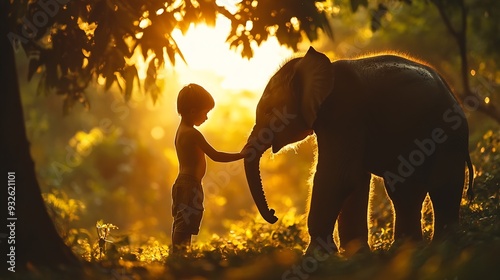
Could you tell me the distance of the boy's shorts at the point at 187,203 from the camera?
9.31 metres

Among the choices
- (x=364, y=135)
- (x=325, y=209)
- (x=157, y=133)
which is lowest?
(x=325, y=209)

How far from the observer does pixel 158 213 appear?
4472 centimetres

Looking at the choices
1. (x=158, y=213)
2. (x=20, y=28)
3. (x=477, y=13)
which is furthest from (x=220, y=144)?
(x=20, y=28)

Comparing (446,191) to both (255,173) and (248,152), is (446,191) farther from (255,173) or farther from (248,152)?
(248,152)

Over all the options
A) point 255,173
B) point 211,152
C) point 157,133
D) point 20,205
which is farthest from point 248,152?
point 157,133

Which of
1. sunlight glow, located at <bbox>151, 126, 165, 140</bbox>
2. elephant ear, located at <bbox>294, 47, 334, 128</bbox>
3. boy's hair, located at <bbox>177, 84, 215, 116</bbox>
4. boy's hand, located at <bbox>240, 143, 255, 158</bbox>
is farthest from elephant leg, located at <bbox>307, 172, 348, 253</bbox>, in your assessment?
sunlight glow, located at <bbox>151, 126, 165, 140</bbox>

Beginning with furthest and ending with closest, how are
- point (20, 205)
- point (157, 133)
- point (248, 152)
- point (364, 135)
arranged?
point (157, 133), point (248, 152), point (364, 135), point (20, 205)

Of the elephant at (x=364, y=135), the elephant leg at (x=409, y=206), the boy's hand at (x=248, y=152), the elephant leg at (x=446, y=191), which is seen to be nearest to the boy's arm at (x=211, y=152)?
the boy's hand at (x=248, y=152)

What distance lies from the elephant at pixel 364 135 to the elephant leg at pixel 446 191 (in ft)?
0.03

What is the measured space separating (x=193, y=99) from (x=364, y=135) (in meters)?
1.81

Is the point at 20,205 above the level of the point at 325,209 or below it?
above

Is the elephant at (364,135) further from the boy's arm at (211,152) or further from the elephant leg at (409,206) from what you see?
the boy's arm at (211,152)

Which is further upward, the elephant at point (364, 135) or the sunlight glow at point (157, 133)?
the sunlight glow at point (157, 133)

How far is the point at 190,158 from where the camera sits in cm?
939
